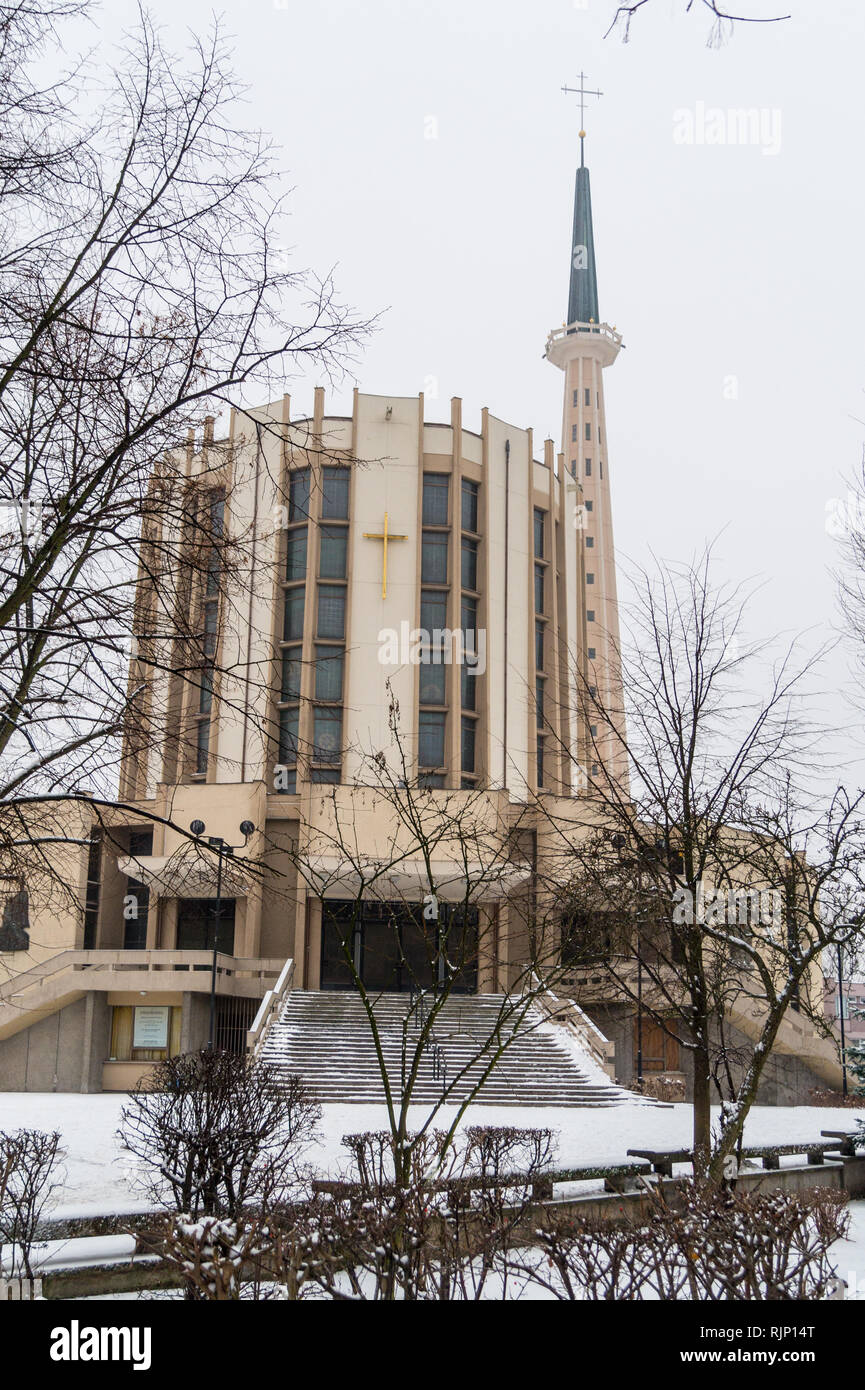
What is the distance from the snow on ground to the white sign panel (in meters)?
5.27

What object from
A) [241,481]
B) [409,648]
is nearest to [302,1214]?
[241,481]

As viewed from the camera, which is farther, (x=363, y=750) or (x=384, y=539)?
(x=384, y=539)

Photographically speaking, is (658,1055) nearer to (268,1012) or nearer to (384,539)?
(268,1012)

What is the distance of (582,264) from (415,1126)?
7789 centimetres

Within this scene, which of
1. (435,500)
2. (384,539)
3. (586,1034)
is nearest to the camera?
(586,1034)

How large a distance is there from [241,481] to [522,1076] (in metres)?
26.2

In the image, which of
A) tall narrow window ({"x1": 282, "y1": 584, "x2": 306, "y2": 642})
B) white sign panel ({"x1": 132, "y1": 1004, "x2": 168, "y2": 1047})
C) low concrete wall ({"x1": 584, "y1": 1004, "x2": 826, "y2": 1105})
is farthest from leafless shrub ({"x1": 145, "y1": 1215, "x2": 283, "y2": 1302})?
tall narrow window ({"x1": 282, "y1": 584, "x2": 306, "y2": 642})

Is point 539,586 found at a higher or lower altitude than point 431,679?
higher

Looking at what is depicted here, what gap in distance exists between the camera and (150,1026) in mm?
38656

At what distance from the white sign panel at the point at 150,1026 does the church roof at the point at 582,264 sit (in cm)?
6169

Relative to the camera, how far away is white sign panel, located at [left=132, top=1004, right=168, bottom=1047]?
126 ft

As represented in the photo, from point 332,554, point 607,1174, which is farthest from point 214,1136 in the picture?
point 332,554

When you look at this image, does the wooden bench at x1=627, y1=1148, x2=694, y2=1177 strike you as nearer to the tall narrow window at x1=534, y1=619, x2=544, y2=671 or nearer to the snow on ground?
the snow on ground

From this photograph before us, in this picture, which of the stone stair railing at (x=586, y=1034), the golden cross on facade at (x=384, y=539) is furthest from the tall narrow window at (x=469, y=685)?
the stone stair railing at (x=586, y=1034)
